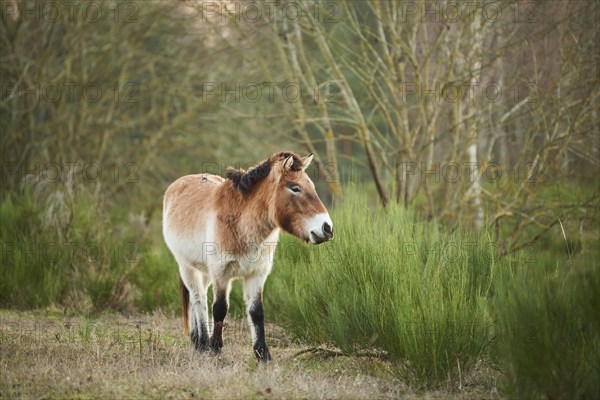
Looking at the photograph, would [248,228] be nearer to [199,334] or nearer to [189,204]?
[189,204]

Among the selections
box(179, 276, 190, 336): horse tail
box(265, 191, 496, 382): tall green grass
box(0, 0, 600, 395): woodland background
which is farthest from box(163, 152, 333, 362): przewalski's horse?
box(0, 0, 600, 395): woodland background

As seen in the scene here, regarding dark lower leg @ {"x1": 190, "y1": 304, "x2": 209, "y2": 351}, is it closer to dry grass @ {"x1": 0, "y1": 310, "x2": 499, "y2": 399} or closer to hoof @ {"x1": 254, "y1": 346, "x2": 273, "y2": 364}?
dry grass @ {"x1": 0, "y1": 310, "x2": 499, "y2": 399}

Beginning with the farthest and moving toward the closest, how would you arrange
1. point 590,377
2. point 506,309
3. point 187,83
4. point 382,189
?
point 187,83
point 382,189
point 506,309
point 590,377

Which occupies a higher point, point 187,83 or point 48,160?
point 187,83

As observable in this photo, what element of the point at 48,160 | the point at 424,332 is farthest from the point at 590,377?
the point at 48,160

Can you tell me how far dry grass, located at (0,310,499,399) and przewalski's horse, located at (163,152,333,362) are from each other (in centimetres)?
39

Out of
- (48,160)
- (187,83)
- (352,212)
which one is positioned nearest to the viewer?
(352,212)

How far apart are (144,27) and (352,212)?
33.8 ft

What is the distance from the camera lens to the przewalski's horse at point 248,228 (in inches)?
233

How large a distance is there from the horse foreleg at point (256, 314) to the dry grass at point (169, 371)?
4.7 inches

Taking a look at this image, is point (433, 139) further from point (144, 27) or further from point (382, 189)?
point (144, 27)

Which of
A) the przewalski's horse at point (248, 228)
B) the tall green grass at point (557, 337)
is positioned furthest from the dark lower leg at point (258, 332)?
the tall green grass at point (557, 337)

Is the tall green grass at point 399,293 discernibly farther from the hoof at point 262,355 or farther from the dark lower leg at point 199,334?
the dark lower leg at point 199,334

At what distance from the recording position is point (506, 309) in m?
5.00
